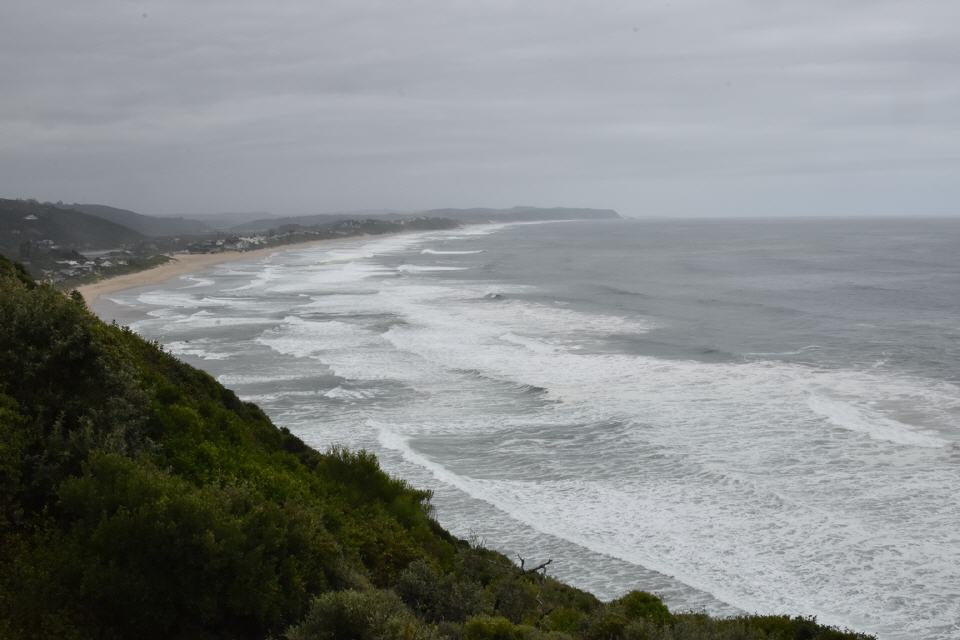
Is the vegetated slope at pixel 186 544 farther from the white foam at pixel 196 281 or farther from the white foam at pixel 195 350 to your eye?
the white foam at pixel 196 281

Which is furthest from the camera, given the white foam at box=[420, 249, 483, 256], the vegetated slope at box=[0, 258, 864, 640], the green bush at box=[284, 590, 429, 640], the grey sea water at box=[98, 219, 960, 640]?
the white foam at box=[420, 249, 483, 256]

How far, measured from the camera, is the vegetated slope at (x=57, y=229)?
107m

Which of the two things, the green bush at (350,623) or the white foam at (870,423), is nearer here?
the green bush at (350,623)

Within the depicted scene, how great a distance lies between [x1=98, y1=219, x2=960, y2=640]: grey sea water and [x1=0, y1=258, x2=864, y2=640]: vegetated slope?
128 inches

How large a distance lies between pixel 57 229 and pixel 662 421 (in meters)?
118

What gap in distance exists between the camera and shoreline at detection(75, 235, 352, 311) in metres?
57.2

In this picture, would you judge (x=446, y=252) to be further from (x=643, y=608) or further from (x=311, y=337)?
(x=643, y=608)

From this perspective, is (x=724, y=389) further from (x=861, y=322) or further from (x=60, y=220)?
(x=60, y=220)

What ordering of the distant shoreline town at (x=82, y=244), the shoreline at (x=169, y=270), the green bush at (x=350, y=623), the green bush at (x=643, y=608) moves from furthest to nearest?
the distant shoreline town at (x=82, y=244), the shoreline at (x=169, y=270), the green bush at (x=643, y=608), the green bush at (x=350, y=623)

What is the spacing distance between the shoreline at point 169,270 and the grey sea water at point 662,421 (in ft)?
35.0

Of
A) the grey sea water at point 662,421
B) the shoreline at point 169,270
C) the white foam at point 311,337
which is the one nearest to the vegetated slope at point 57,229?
the shoreline at point 169,270

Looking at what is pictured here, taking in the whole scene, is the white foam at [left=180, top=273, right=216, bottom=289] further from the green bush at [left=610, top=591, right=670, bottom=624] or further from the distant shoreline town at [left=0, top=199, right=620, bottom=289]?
the green bush at [left=610, top=591, right=670, bottom=624]

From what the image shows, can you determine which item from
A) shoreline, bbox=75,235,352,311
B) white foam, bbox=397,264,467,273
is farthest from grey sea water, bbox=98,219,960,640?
white foam, bbox=397,264,467,273

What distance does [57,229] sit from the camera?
11881 centimetres
